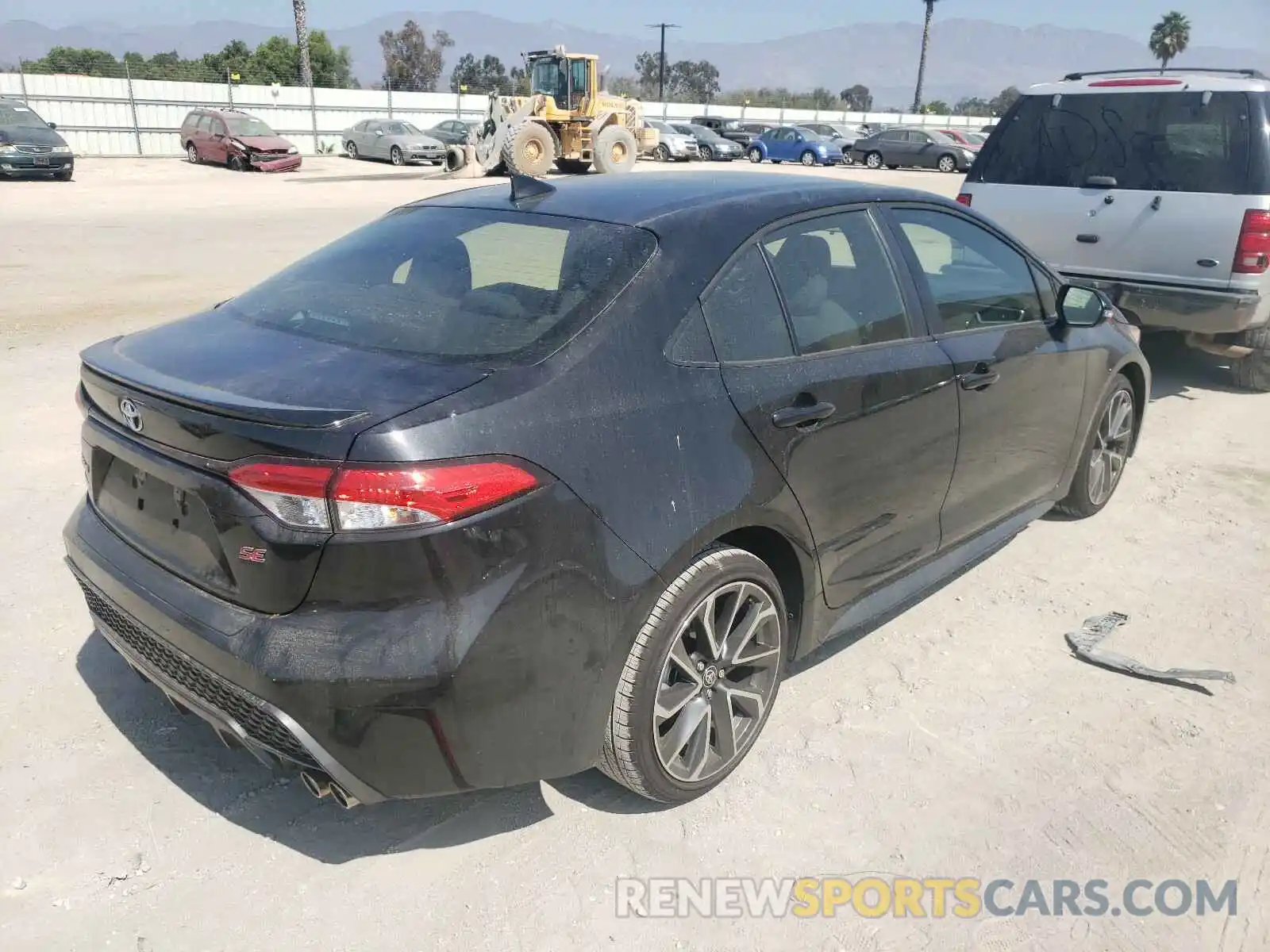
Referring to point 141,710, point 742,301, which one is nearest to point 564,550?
point 742,301

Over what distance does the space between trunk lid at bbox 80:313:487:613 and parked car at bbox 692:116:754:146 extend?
42.2 m

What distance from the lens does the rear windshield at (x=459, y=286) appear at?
2.62 metres

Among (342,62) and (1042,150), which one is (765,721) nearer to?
(1042,150)

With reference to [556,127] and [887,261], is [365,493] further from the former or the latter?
[556,127]

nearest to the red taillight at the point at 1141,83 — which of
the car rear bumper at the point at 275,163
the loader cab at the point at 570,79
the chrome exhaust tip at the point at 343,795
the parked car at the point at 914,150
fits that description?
the chrome exhaust tip at the point at 343,795

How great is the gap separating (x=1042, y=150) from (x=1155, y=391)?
2014 mm

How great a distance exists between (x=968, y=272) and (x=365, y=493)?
2801mm

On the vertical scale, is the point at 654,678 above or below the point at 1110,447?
above

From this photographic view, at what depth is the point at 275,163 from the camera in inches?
1126

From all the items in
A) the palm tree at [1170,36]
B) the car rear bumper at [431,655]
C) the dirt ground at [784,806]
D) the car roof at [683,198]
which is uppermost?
the palm tree at [1170,36]

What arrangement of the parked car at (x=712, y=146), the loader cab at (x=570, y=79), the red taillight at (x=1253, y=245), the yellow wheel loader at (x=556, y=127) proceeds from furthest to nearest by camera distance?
the parked car at (x=712, y=146) < the loader cab at (x=570, y=79) < the yellow wheel loader at (x=556, y=127) < the red taillight at (x=1253, y=245)

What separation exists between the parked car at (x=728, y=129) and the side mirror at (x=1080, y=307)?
40034mm

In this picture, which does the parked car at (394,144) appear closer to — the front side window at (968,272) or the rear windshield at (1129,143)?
the rear windshield at (1129,143)

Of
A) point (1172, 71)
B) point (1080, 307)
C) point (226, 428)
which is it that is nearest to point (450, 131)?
point (1172, 71)
